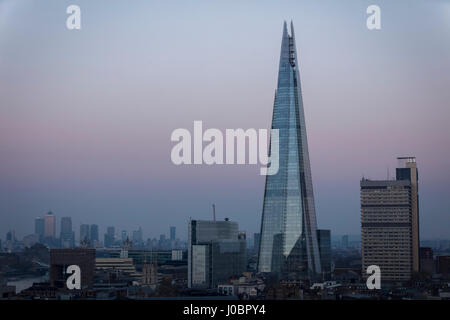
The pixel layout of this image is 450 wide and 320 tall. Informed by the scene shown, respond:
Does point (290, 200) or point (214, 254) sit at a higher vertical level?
point (290, 200)

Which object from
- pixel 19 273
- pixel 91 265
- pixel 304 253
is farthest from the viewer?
pixel 304 253

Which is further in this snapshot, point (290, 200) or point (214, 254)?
point (290, 200)

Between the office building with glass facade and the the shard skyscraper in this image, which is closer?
the office building with glass facade

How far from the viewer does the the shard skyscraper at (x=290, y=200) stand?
37.3ft

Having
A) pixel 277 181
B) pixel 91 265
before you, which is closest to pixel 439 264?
pixel 277 181

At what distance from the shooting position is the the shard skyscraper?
1138cm

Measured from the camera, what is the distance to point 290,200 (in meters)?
16.1

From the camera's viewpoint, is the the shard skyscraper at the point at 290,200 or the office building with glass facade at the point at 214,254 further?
the the shard skyscraper at the point at 290,200

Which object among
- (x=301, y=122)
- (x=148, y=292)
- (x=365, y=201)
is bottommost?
(x=148, y=292)

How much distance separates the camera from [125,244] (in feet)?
32.4

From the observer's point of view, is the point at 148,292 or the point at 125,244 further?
the point at 125,244
